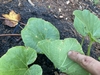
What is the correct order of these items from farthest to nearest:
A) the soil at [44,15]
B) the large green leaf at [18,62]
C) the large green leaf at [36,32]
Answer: the soil at [44,15], the large green leaf at [36,32], the large green leaf at [18,62]

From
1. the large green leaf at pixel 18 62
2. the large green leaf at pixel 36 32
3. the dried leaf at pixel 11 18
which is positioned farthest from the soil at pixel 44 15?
the large green leaf at pixel 18 62

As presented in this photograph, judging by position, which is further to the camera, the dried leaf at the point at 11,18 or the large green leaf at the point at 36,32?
the dried leaf at the point at 11,18

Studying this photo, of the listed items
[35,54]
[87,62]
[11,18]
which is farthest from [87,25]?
[11,18]

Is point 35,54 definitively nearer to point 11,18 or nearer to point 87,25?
point 87,25

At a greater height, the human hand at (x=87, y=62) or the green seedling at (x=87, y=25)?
the green seedling at (x=87, y=25)

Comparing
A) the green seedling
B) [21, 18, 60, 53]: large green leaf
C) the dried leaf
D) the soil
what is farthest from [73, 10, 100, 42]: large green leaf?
the dried leaf

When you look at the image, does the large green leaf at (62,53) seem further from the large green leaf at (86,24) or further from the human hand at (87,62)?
the large green leaf at (86,24)
